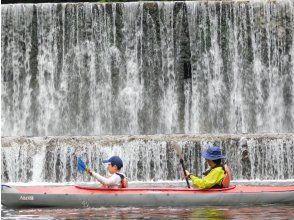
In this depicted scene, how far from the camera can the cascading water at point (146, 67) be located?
Result: 25031 mm

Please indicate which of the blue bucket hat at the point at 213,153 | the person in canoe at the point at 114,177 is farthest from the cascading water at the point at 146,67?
the blue bucket hat at the point at 213,153

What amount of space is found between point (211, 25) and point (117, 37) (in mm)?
2672

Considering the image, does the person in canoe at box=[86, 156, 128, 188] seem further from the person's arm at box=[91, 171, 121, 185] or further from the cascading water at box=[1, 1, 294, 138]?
the cascading water at box=[1, 1, 294, 138]

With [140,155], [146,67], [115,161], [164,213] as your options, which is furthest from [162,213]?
[146,67]

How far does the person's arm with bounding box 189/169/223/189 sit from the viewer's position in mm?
14359

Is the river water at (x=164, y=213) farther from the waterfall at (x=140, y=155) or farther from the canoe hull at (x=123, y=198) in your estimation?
the waterfall at (x=140, y=155)

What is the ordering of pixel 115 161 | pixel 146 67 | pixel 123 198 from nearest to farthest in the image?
pixel 123 198 < pixel 115 161 < pixel 146 67

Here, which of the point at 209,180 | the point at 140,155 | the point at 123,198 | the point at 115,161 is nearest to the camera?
the point at 123,198

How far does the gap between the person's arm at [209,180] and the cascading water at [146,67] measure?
10538 millimetres

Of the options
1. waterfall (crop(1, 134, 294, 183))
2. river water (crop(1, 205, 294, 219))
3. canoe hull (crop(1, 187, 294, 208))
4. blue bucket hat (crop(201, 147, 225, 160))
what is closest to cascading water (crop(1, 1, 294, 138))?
waterfall (crop(1, 134, 294, 183))

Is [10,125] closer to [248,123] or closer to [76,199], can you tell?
[248,123]

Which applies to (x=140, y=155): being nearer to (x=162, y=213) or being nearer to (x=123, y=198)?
(x=123, y=198)

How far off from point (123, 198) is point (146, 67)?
11484 mm

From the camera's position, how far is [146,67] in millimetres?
25328
